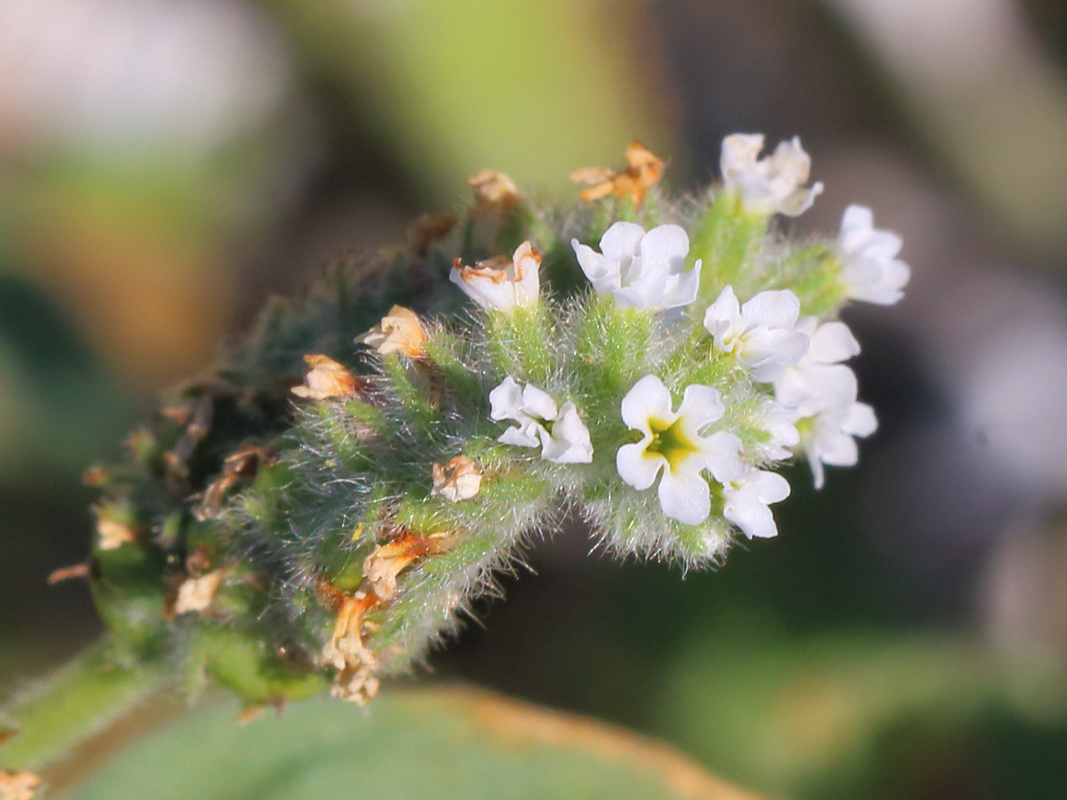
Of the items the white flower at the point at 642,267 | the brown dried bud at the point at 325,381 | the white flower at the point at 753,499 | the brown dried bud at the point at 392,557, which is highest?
the white flower at the point at 642,267

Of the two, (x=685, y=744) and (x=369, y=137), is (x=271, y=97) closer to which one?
(x=369, y=137)

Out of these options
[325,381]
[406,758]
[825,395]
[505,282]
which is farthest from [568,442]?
[406,758]

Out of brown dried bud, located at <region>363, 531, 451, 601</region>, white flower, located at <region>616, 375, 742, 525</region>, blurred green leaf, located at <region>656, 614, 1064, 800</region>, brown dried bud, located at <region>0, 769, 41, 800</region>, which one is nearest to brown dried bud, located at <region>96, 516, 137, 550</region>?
brown dried bud, located at <region>0, 769, 41, 800</region>

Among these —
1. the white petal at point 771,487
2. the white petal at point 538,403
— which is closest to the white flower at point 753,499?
the white petal at point 771,487

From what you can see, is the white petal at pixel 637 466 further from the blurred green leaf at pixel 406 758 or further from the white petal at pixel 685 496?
the blurred green leaf at pixel 406 758

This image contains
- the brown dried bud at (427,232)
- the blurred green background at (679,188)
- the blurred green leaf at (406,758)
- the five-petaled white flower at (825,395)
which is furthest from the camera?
the blurred green background at (679,188)

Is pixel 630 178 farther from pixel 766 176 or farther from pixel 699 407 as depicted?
pixel 699 407

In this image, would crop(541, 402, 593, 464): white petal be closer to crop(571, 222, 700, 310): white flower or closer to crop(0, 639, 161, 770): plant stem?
crop(571, 222, 700, 310): white flower
